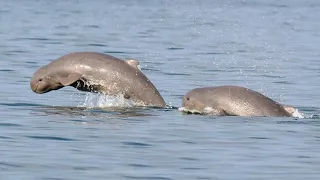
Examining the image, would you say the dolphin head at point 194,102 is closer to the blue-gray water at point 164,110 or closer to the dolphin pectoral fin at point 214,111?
the dolphin pectoral fin at point 214,111

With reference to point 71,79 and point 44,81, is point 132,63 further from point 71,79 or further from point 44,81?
point 44,81

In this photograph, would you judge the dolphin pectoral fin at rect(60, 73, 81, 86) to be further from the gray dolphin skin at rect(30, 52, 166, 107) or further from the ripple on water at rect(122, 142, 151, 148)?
the ripple on water at rect(122, 142, 151, 148)

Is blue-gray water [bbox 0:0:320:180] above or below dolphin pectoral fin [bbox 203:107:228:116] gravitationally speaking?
below

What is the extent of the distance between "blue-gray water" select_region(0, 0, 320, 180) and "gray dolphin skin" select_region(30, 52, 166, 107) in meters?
0.38

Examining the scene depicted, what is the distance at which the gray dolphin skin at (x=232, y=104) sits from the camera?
18797 millimetres

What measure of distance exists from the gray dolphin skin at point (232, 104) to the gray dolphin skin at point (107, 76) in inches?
32.2

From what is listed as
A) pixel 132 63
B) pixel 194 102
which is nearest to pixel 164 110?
pixel 194 102

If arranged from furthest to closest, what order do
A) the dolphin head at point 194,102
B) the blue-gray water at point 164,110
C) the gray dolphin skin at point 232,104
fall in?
the dolphin head at point 194,102, the gray dolphin skin at point 232,104, the blue-gray water at point 164,110

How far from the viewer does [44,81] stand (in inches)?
803

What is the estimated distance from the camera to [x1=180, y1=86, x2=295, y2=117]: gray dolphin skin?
18797 millimetres

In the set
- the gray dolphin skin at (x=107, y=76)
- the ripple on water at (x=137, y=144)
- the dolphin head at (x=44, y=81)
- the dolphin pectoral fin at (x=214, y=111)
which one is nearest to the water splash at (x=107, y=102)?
the gray dolphin skin at (x=107, y=76)

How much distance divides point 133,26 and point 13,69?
18.8m

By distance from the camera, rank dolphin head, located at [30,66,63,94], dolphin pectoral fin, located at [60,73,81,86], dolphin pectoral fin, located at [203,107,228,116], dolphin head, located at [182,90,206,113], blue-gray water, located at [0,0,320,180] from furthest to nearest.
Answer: dolphin head, located at [30,66,63,94] → dolphin pectoral fin, located at [60,73,81,86] → dolphin head, located at [182,90,206,113] → dolphin pectoral fin, located at [203,107,228,116] → blue-gray water, located at [0,0,320,180]

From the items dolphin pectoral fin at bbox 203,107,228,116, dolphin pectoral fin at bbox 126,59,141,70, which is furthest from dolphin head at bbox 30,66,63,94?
dolphin pectoral fin at bbox 203,107,228,116
